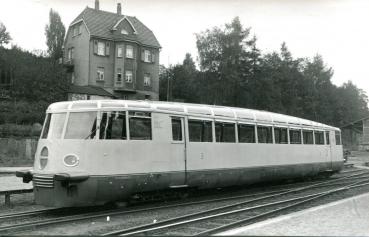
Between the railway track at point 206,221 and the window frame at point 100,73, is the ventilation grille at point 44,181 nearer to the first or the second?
the railway track at point 206,221

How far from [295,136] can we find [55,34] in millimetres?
54154

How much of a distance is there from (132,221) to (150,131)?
2919mm

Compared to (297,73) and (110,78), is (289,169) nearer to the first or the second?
(110,78)

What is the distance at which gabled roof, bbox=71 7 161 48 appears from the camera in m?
55.3

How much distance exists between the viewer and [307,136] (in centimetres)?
2120

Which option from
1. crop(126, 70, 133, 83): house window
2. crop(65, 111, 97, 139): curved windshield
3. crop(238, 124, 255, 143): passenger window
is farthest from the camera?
crop(126, 70, 133, 83): house window

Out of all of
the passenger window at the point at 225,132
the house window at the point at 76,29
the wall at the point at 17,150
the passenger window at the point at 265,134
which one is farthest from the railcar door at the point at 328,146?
the house window at the point at 76,29

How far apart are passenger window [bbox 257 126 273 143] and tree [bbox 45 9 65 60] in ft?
173

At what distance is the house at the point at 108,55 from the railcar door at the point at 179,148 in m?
39.5

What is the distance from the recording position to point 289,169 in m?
19.4

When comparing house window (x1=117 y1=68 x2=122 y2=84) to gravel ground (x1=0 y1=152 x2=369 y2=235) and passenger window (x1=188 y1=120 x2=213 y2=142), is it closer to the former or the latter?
gravel ground (x1=0 y1=152 x2=369 y2=235)

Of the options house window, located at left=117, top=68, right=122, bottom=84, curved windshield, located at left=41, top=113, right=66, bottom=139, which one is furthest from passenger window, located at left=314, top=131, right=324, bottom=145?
house window, located at left=117, top=68, right=122, bottom=84

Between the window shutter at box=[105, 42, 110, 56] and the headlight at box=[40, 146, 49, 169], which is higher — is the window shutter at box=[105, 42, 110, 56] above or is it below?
above

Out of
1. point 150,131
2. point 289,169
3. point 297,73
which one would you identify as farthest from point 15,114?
point 297,73
